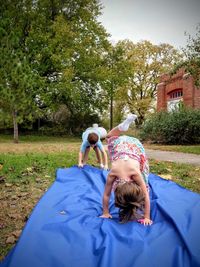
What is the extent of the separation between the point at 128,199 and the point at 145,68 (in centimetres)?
3503

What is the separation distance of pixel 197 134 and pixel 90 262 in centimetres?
1351

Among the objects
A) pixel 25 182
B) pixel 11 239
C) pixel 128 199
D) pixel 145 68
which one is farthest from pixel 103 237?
pixel 145 68

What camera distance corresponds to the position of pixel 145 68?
36938 mm

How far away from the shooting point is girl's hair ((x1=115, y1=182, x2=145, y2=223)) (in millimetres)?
3252

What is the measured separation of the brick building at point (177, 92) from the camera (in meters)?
18.8

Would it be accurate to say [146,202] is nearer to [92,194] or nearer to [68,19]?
[92,194]

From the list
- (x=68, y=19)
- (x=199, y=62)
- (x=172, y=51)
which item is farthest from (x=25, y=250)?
(x=172, y=51)

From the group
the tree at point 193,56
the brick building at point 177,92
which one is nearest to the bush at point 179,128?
the brick building at point 177,92

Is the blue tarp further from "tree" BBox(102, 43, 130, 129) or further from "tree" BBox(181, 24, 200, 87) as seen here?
"tree" BBox(102, 43, 130, 129)

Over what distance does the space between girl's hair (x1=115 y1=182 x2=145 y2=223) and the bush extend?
479 inches

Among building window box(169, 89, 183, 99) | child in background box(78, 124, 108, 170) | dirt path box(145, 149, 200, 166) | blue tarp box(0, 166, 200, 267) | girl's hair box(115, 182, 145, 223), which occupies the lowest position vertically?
blue tarp box(0, 166, 200, 267)

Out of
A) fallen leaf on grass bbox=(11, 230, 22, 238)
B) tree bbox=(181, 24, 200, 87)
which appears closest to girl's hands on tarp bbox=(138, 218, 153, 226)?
fallen leaf on grass bbox=(11, 230, 22, 238)

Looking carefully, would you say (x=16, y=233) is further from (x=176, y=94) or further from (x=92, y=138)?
(x=176, y=94)

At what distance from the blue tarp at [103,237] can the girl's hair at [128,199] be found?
116 mm
